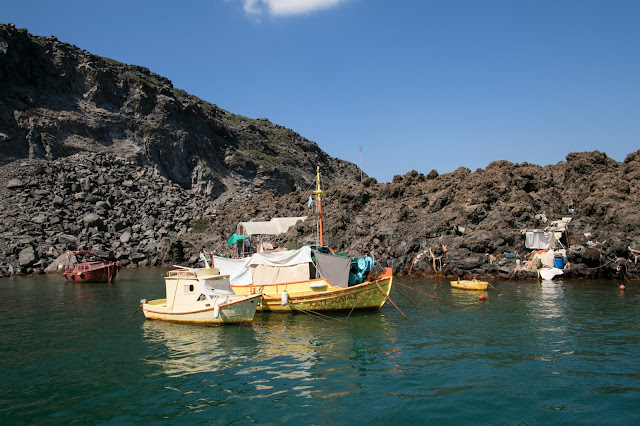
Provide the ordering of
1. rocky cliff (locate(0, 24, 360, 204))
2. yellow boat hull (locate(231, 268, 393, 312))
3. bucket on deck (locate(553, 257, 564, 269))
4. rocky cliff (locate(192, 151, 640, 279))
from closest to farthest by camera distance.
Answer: yellow boat hull (locate(231, 268, 393, 312)) → bucket on deck (locate(553, 257, 564, 269)) → rocky cliff (locate(192, 151, 640, 279)) → rocky cliff (locate(0, 24, 360, 204))

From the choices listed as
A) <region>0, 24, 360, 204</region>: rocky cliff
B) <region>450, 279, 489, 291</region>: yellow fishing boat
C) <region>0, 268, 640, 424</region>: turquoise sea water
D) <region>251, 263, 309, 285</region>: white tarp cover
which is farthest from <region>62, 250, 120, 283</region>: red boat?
<region>0, 24, 360, 204</region>: rocky cliff

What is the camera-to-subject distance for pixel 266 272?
26.2 metres

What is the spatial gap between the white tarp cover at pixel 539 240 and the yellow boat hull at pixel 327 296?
23.3 meters

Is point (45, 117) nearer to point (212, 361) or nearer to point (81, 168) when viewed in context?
point (81, 168)

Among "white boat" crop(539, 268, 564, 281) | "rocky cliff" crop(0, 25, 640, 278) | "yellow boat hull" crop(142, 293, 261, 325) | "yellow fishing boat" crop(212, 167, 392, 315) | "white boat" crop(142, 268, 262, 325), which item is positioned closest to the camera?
"yellow boat hull" crop(142, 293, 261, 325)

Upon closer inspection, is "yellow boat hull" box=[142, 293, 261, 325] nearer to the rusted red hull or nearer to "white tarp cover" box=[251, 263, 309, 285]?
"white tarp cover" box=[251, 263, 309, 285]

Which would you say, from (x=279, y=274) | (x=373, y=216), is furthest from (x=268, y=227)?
(x=279, y=274)

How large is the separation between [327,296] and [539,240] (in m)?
26.9

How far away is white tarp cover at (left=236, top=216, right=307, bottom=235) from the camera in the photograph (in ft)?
194

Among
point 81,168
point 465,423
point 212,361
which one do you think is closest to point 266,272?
point 212,361

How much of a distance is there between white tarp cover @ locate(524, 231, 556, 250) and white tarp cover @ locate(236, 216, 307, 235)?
30221mm

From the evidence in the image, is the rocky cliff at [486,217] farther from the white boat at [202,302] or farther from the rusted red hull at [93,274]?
the white boat at [202,302]

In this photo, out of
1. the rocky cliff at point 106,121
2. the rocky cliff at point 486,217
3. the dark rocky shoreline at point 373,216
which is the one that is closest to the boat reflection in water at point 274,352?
the rocky cliff at point 486,217

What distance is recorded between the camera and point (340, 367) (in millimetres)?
15219
